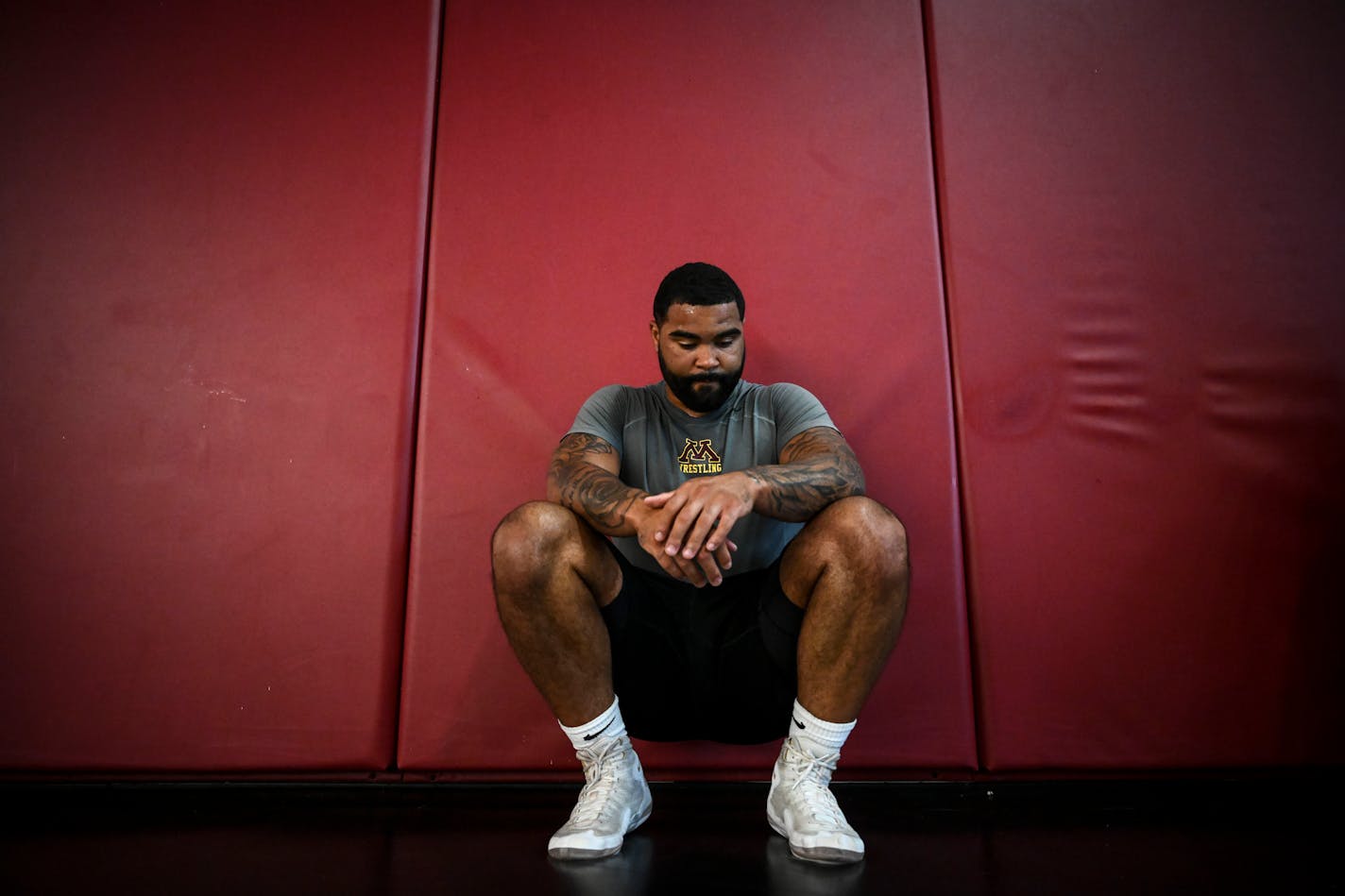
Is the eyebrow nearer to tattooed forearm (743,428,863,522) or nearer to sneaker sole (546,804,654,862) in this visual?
tattooed forearm (743,428,863,522)

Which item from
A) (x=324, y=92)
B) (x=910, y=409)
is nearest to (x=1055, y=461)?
(x=910, y=409)

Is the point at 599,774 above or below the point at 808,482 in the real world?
below

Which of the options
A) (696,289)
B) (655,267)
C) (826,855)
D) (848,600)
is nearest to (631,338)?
(655,267)

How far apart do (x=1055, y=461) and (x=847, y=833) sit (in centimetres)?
90

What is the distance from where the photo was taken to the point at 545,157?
64.2 inches

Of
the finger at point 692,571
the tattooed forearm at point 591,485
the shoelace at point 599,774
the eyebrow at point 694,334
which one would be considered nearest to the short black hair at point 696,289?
the eyebrow at point 694,334

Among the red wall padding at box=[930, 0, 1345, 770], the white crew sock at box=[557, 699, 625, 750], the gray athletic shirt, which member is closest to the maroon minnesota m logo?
the gray athletic shirt

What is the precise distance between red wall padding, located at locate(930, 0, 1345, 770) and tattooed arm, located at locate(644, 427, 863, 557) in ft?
1.65

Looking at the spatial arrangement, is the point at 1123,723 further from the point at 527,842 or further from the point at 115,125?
the point at 115,125

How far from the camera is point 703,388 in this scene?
1.27 m

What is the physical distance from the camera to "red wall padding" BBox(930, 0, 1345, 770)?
140 centimetres

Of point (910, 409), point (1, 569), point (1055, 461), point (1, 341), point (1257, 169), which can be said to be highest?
point (1257, 169)

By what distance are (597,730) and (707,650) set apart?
207 mm

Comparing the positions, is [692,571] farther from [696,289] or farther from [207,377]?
[207,377]
